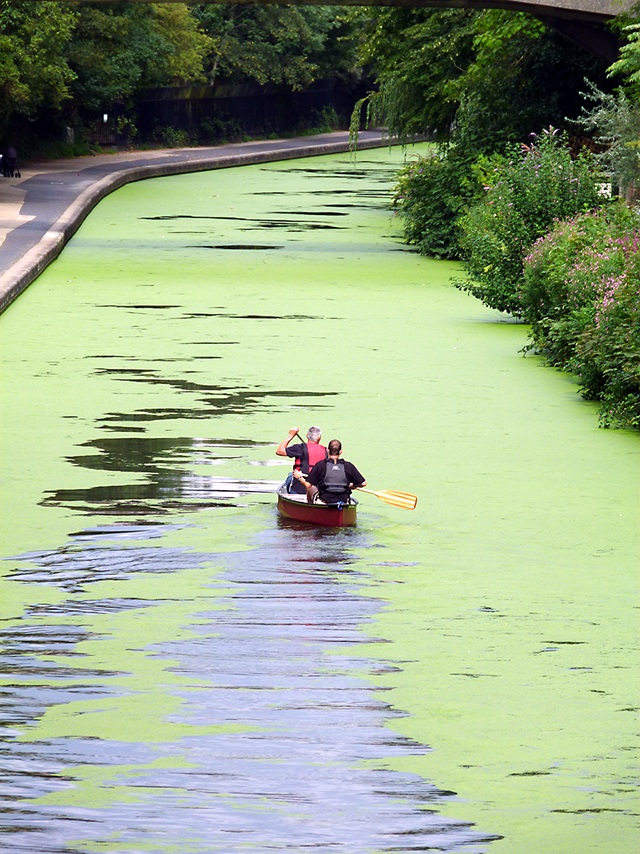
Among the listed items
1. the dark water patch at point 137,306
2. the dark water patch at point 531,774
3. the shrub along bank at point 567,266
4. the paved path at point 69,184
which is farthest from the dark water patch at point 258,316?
the dark water patch at point 531,774

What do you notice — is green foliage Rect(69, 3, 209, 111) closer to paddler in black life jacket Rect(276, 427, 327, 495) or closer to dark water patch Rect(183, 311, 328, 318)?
dark water patch Rect(183, 311, 328, 318)

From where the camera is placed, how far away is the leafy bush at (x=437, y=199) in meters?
29.9

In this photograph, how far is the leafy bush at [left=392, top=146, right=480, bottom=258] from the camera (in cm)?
2988

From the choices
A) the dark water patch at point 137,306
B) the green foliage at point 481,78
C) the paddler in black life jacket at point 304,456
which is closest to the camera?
the paddler in black life jacket at point 304,456

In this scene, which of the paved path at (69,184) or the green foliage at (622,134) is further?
the paved path at (69,184)

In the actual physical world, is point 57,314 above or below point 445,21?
below

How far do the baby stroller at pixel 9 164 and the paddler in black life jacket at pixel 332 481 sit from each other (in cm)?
3451

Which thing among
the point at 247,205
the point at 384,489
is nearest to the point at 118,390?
the point at 384,489

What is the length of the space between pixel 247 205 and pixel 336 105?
40.8 m

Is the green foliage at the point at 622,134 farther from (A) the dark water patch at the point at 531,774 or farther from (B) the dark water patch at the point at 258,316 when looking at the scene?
(A) the dark water patch at the point at 531,774

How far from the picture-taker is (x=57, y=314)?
22422mm

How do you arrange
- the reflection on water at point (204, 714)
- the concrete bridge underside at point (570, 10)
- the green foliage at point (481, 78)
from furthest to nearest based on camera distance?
the green foliage at point (481, 78)
the concrete bridge underside at point (570, 10)
the reflection on water at point (204, 714)

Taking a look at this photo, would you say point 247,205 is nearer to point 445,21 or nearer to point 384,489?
point 445,21

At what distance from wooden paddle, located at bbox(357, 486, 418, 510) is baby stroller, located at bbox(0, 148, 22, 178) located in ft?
113
